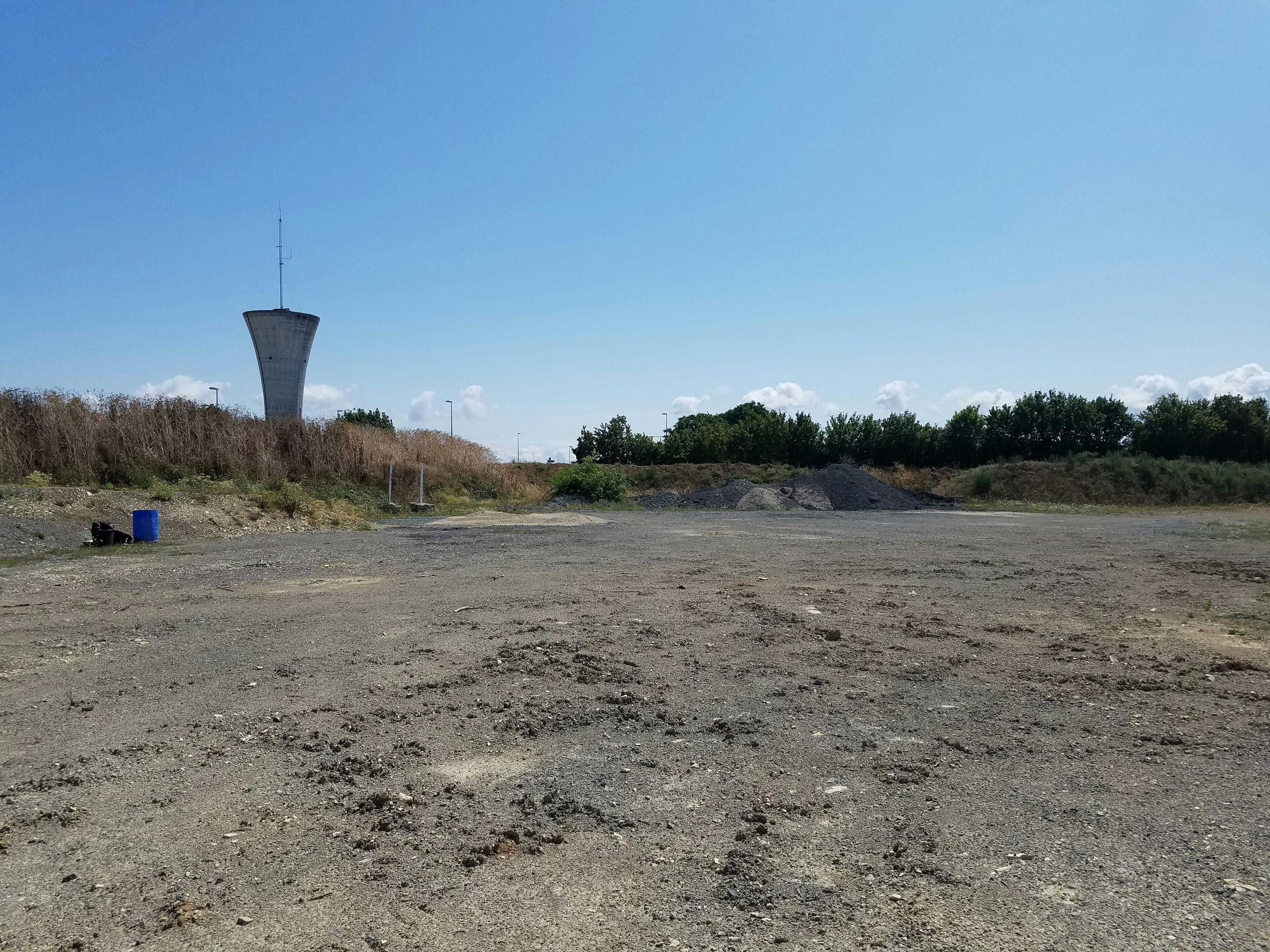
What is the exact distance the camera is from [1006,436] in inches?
2112

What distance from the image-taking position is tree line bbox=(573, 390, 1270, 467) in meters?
49.4

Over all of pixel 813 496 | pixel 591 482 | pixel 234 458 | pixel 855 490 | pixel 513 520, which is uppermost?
pixel 234 458

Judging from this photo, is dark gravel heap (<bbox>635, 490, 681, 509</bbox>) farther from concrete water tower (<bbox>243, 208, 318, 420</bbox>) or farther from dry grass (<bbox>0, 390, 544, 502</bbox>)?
concrete water tower (<bbox>243, 208, 318, 420</bbox>)

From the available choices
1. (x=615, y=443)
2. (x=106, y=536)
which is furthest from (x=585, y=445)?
(x=106, y=536)

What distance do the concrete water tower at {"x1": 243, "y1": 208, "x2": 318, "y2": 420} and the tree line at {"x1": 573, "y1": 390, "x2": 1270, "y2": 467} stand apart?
640 inches

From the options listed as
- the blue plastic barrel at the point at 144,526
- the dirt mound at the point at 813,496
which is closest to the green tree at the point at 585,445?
the dirt mound at the point at 813,496

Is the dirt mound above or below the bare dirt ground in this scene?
above

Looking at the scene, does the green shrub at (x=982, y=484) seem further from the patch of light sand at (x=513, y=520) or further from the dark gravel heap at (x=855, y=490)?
the patch of light sand at (x=513, y=520)

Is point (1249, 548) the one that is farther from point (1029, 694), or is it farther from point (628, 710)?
point (628, 710)

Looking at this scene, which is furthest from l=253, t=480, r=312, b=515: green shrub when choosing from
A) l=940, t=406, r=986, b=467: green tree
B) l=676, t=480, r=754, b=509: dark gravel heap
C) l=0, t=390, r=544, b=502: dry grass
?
l=940, t=406, r=986, b=467: green tree

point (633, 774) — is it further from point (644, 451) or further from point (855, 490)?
point (644, 451)

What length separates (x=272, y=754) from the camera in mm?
4703

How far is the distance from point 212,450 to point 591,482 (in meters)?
15.7

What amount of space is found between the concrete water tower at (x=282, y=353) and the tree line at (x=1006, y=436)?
16246 mm
